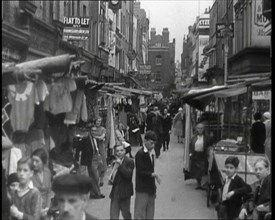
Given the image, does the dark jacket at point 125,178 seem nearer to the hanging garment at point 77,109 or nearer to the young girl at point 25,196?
the hanging garment at point 77,109

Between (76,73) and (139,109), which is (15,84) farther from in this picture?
(139,109)

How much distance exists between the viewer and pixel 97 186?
477 centimetres

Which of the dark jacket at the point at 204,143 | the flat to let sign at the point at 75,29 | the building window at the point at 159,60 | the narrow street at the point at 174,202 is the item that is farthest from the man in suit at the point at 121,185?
the building window at the point at 159,60

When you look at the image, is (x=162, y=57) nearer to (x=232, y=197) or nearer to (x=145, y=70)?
(x=145, y=70)

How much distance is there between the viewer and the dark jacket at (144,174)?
4.31m

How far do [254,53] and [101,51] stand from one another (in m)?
4.48

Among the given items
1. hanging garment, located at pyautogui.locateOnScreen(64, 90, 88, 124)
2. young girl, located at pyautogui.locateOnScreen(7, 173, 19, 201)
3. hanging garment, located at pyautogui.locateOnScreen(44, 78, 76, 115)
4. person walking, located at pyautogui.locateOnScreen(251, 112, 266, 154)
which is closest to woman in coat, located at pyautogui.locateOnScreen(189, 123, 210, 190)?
person walking, located at pyautogui.locateOnScreen(251, 112, 266, 154)

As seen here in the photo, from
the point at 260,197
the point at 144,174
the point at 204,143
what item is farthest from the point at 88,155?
the point at 204,143

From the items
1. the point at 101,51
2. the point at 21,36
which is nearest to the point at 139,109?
the point at 101,51

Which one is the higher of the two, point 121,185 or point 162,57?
point 162,57

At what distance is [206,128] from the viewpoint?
22.6ft

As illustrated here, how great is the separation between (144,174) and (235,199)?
82cm

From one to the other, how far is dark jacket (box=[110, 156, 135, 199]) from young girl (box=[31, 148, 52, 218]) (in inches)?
27.1

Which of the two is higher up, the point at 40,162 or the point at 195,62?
the point at 195,62
